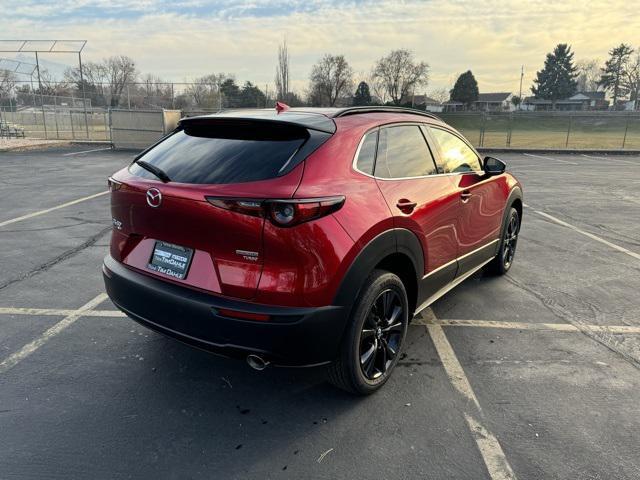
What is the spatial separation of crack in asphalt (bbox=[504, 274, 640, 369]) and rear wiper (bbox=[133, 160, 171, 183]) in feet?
11.4

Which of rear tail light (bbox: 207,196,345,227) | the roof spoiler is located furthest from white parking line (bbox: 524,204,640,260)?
rear tail light (bbox: 207,196,345,227)

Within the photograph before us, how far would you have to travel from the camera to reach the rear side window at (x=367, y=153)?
286 cm

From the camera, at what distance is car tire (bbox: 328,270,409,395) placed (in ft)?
8.96

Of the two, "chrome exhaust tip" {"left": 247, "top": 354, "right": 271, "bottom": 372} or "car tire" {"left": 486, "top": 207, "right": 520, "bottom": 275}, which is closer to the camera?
"chrome exhaust tip" {"left": 247, "top": 354, "right": 271, "bottom": 372}

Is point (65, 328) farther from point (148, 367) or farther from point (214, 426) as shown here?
point (214, 426)

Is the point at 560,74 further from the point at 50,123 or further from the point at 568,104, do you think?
the point at 50,123

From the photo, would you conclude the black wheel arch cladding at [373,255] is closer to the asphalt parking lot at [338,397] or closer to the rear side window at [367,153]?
the rear side window at [367,153]

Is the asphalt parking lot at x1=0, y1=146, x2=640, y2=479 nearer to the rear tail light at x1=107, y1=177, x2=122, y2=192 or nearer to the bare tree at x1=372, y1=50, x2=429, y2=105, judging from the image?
the rear tail light at x1=107, y1=177, x2=122, y2=192

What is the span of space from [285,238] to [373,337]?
A: 1012 mm

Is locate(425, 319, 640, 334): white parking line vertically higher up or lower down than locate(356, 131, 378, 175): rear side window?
lower down

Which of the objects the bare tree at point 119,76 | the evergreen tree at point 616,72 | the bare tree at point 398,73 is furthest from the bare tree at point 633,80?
the bare tree at point 119,76

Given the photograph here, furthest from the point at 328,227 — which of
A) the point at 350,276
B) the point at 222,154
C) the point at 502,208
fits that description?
the point at 502,208

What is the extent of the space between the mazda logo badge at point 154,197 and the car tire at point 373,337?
49.0 inches

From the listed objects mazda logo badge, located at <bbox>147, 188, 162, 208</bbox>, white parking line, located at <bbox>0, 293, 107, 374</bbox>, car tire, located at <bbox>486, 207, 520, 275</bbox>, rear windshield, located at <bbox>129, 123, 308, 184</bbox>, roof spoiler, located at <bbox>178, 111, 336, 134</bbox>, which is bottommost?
white parking line, located at <bbox>0, 293, 107, 374</bbox>
